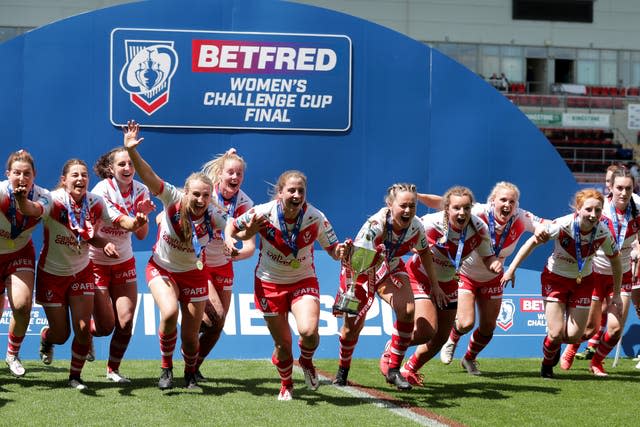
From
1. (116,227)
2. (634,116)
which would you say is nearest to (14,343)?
(116,227)

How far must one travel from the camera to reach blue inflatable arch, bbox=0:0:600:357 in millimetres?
10906

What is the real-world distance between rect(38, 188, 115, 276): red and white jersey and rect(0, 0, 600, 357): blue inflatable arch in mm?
2734

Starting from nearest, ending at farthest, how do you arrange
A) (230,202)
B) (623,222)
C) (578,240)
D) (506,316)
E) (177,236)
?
(177,236) < (230,202) < (578,240) < (623,222) < (506,316)

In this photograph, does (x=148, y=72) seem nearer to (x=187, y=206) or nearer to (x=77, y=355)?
(x=187, y=206)

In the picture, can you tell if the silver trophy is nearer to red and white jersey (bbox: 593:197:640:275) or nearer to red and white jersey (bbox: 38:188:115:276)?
red and white jersey (bbox: 38:188:115:276)

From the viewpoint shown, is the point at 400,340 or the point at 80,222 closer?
the point at 80,222

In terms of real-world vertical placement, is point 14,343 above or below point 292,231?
below

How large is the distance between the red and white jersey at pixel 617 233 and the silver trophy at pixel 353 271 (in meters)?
2.87

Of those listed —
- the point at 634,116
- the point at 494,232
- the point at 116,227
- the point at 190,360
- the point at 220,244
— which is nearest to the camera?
the point at 190,360

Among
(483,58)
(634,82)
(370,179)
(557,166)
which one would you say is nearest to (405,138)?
(370,179)

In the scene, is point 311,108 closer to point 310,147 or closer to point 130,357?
point 310,147

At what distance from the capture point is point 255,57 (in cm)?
1117

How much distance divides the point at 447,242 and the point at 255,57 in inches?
158

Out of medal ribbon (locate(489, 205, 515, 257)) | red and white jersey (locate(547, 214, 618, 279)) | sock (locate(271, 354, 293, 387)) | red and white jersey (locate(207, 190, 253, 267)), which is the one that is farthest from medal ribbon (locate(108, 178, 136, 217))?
red and white jersey (locate(547, 214, 618, 279))
